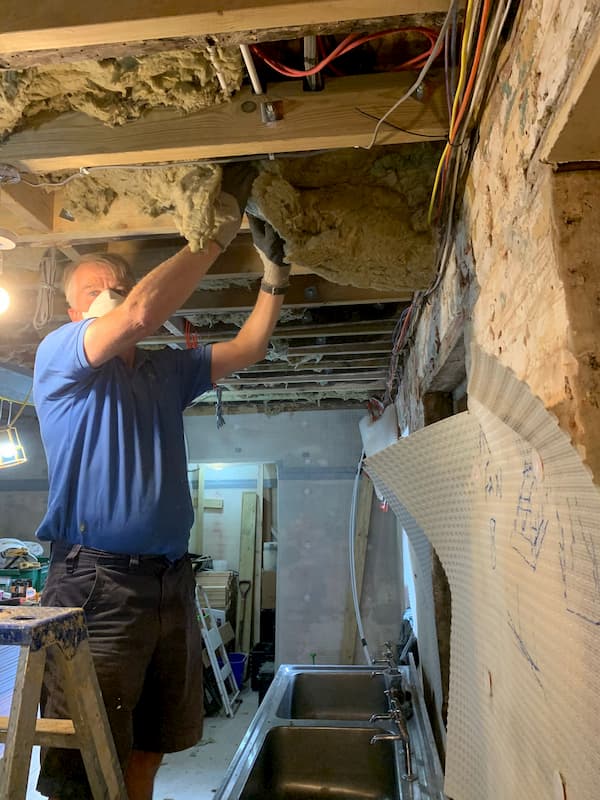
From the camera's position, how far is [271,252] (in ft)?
5.08

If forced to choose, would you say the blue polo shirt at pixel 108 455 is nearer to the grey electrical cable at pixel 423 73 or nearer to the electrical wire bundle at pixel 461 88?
the grey electrical cable at pixel 423 73

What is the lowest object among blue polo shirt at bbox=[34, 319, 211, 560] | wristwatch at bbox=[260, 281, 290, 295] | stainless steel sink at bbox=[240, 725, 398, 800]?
stainless steel sink at bbox=[240, 725, 398, 800]

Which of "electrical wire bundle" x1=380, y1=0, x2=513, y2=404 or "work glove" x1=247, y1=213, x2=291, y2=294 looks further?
"work glove" x1=247, y1=213, x2=291, y2=294

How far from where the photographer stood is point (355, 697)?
9.70ft

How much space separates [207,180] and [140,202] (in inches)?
13.9

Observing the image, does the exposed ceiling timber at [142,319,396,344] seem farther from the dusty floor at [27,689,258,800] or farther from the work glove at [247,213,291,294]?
the dusty floor at [27,689,258,800]

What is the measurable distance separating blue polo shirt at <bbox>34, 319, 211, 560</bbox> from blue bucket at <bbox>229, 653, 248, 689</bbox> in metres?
4.12

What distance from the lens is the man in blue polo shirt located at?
1.26 m

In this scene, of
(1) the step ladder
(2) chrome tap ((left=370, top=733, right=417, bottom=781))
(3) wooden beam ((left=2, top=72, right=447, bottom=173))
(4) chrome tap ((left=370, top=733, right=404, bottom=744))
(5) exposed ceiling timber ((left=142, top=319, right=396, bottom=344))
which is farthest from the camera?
(1) the step ladder

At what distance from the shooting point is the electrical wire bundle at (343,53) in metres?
1.04

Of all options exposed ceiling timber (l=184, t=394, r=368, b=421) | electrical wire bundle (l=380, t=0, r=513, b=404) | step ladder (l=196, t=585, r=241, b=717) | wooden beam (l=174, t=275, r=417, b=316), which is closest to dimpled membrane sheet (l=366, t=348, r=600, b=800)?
electrical wire bundle (l=380, t=0, r=513, b=404)

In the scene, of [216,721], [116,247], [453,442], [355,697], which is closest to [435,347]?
[453,442]

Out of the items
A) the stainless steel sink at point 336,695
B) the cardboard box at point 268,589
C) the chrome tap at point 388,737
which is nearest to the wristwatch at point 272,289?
the chrome tap at point 388,737

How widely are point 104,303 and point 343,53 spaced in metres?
0.91
